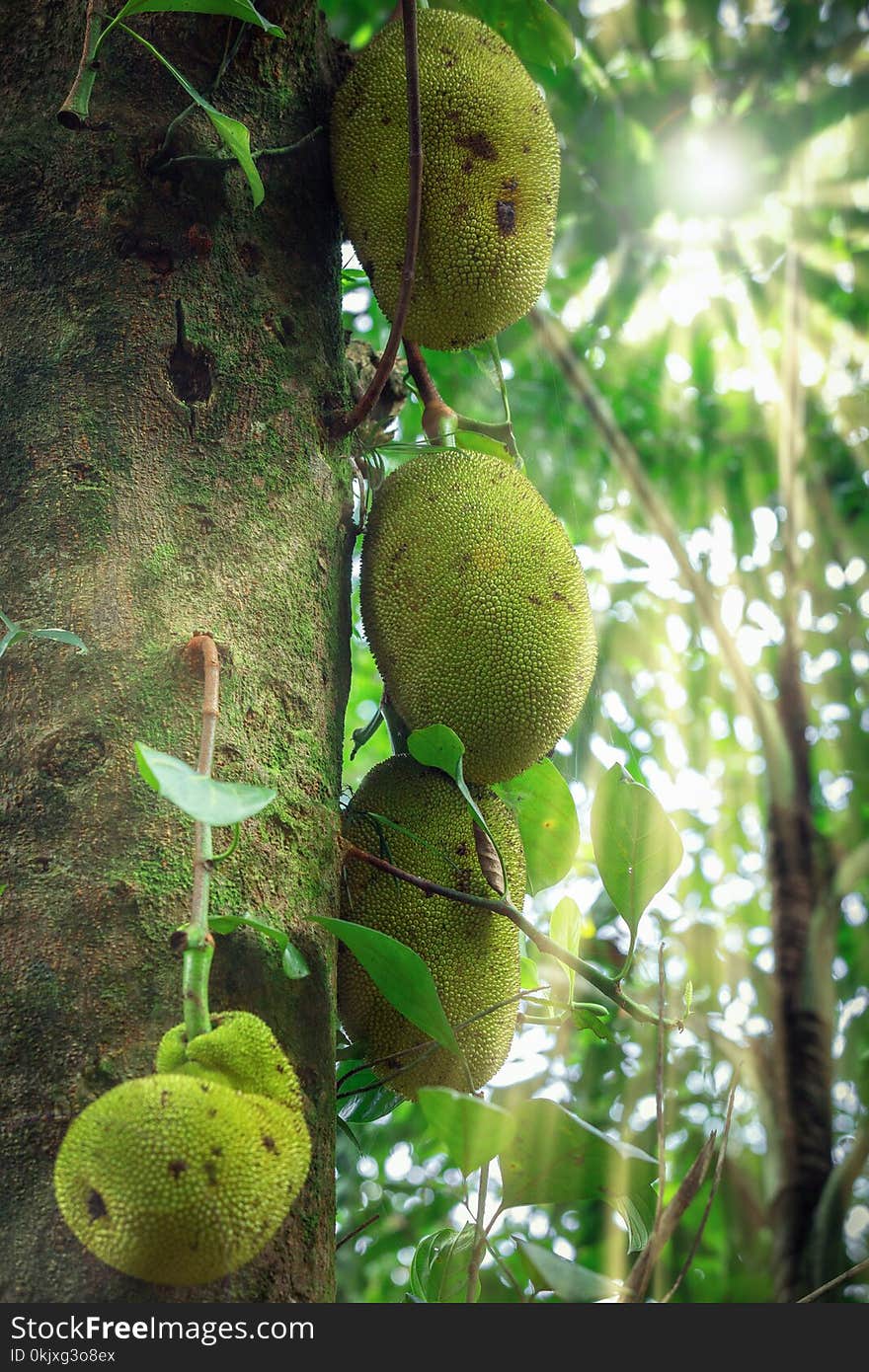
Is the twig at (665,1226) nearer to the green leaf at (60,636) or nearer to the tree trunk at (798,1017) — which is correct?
the green leaf at (60,636)

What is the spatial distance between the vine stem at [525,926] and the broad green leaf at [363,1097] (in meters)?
0.19

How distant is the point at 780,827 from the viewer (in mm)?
2959

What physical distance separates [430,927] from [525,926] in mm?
102

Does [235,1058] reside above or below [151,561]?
below

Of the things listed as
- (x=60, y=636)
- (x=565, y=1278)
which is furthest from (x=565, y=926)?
(x=60, y=636)

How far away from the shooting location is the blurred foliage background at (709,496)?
7.48 ft

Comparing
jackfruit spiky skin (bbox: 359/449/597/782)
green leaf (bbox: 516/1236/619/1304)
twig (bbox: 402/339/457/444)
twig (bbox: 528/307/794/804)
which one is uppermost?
twig (bbox: 528/307/794/804)

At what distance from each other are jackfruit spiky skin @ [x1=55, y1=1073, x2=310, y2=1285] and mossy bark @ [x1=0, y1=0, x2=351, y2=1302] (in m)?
0.10

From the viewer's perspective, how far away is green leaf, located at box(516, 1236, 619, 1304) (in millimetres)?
657

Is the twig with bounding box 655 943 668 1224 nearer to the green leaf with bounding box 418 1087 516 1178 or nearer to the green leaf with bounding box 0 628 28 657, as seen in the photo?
the green leaf with bounding box 418 1087 516 1178

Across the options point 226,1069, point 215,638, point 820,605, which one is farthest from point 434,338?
point 820,605

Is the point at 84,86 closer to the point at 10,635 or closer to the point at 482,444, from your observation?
the point at 10,635

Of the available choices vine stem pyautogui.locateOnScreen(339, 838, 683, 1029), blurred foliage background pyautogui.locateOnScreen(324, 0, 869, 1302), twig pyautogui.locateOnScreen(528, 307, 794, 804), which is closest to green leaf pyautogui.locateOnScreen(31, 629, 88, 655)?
vine stem pyautogui.locateOnScreen(339, 838, 683, 1029)

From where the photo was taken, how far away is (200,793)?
23.4 inches
